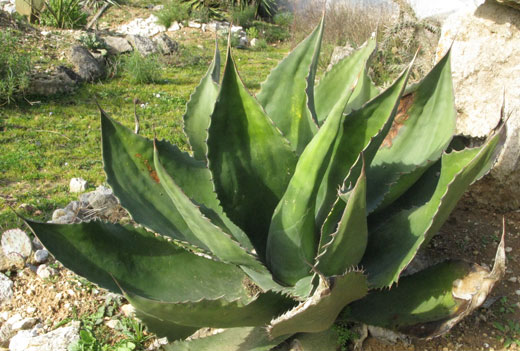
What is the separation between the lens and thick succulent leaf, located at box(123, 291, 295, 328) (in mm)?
1166

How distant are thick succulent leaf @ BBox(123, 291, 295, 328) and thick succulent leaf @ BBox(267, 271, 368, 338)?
9 centimetres

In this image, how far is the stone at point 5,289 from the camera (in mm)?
2152

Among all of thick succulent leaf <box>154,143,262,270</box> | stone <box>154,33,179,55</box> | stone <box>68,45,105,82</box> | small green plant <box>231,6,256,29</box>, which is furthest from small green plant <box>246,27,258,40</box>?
thick succulent leaf <box>154,143,262,270</box>

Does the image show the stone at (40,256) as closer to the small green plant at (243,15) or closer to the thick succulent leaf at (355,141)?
the thick succulent leaf at (355,141)

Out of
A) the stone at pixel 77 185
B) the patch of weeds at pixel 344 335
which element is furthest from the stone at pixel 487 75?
the stone at pixel 77 185

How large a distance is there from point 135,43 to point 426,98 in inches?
267

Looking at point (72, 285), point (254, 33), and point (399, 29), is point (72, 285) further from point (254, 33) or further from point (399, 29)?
point (254, 33)

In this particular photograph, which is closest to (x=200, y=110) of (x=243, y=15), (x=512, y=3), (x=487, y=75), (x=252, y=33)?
(x=487, y=75)

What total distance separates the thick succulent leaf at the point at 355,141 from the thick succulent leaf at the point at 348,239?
13 cm

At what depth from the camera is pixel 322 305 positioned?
1.25 metres

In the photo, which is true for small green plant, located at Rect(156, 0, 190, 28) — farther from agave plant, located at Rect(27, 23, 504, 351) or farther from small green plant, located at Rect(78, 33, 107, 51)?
agave plant, located at Rect(27, 23, 504, 351)

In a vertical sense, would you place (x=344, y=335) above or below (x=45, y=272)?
above

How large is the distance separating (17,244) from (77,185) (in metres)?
1.12

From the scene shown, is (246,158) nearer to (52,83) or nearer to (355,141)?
(355,141)
